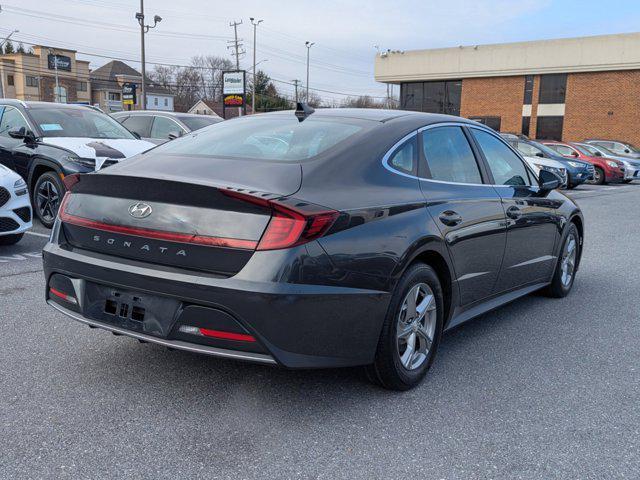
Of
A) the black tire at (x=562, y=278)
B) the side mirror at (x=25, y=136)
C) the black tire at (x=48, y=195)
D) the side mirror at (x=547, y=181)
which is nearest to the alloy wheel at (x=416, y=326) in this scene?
the side mirror at (x=547, y=181)

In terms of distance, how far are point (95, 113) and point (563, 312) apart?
7751mm

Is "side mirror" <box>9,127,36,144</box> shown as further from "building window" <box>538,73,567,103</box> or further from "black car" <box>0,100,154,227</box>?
"building window" <box>538,73,567,103</box>

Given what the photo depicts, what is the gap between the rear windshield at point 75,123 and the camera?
9.14 metres

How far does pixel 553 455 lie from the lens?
2898 millimetres

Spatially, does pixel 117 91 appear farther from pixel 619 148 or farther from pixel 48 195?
pixel 48 195

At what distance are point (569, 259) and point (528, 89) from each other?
147 ft

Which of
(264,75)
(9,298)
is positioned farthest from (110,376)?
(264,75)

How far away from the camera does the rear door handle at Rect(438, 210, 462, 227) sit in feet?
12.3

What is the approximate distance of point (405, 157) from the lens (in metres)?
3.75

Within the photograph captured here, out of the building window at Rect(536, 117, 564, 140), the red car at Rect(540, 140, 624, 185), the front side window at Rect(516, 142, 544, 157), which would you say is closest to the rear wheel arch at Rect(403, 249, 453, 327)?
the front side window at Rect(516, 142, 544, 157)

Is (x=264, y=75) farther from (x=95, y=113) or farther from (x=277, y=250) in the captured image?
(x=277, y=250)

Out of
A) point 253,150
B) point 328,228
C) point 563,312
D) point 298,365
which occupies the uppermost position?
point 253,150

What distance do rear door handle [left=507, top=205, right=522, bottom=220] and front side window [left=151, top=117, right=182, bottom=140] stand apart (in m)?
8.33

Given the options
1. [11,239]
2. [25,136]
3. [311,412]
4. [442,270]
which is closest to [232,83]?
[25,136]
